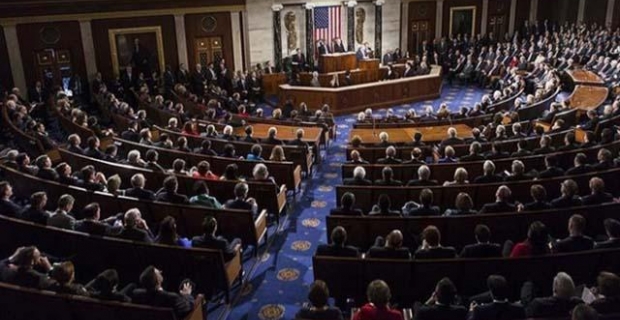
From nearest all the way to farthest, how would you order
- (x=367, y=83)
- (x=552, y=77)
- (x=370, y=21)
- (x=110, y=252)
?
(x=110, y=252), (x=552, y=77), (x=367, y=83), (x=370, y=21)

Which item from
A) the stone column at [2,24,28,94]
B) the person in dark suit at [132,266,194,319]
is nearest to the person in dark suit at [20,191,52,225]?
the person in dark suit at [132,266,194,319]

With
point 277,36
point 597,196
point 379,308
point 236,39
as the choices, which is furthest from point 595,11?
point 379,308

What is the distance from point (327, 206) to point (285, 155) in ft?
4.88

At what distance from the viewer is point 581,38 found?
2202 centimetres

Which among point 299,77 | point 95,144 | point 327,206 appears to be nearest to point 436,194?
point 327,206

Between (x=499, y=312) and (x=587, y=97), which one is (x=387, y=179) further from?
(x=587, y=97)

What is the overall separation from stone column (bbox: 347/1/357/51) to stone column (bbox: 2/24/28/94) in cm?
1135

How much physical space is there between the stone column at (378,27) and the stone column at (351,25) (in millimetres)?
1166

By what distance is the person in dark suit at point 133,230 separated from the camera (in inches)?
233

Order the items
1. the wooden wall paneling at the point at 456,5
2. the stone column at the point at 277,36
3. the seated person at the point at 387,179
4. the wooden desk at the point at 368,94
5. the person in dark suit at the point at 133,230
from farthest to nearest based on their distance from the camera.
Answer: the wooden wall paneling at the point at 456,5
the stone column at the point at 277,36
the wooden desk at the point at 368,94
the seated person at the point at 387,179
the person in dark suit at the point at 133,230

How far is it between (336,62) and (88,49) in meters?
8.17

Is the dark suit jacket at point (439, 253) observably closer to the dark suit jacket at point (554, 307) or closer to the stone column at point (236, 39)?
the dark suit jacket at point (554, 307)

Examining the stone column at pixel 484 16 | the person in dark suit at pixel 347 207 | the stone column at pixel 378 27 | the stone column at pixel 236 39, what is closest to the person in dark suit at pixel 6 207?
the person in dark suit at pixel 347 207

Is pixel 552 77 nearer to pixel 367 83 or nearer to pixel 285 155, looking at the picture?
pixel 367 83
